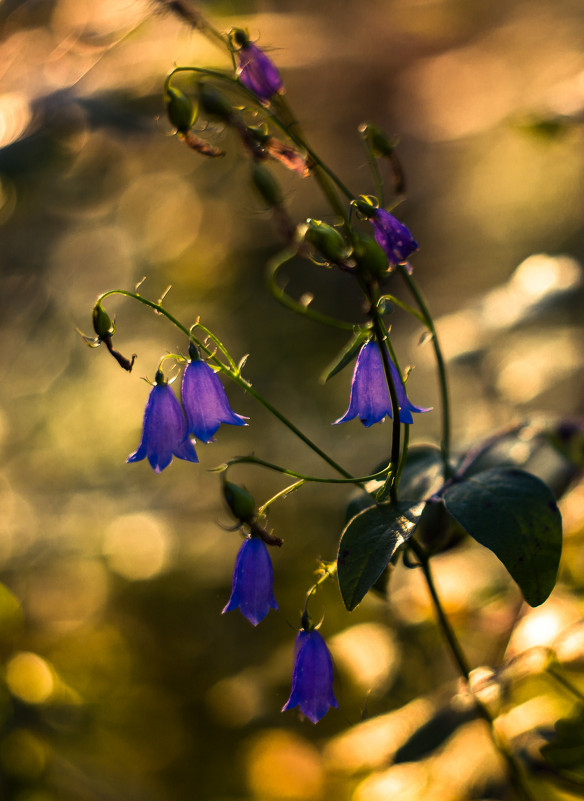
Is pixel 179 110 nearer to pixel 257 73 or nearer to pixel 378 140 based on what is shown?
pixel 257 73

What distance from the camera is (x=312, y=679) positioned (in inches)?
41.2

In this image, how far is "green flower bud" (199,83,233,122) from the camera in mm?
1191

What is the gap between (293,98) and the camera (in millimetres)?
4723

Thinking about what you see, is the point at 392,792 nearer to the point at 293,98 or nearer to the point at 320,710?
the point at 320,710

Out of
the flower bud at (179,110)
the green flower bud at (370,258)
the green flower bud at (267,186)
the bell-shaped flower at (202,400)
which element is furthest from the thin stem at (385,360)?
the flower bud at (179,110)

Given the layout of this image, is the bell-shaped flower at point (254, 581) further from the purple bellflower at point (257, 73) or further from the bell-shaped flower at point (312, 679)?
the purple bellflower at point (257, 73)

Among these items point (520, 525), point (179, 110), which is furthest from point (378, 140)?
point (520, 525)

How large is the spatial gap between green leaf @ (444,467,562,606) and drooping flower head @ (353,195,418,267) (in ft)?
1.19

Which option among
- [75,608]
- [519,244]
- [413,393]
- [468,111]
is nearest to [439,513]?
[75,608]

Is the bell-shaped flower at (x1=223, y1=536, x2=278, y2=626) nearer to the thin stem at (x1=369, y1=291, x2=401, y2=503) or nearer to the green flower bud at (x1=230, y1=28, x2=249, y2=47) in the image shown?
the thin stem at (x1=369, y1=291, x2=401, y2=503)

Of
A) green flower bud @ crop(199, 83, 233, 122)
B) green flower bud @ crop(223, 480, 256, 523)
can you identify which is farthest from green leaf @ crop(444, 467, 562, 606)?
green flower bud @ crop(199, 83, 233, 122)

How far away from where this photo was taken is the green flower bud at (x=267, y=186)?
3.98 feet

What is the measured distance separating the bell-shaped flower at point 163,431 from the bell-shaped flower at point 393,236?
38cm

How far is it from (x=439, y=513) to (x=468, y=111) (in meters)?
4.43
